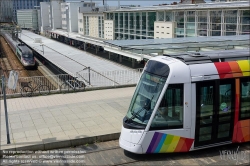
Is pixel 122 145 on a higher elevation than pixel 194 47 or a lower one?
lower

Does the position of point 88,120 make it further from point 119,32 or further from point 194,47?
point 119,32

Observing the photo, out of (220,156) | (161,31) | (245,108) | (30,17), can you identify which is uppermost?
(30,17)

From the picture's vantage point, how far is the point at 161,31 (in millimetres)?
42438

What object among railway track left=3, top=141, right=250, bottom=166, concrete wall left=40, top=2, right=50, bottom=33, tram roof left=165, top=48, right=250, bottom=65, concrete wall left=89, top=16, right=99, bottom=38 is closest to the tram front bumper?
railway track left=3, top=141, right=250, bottom=166

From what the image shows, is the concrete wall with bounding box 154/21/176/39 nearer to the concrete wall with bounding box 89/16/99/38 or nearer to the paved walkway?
the paved walkway

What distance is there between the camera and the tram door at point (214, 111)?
7711 mm

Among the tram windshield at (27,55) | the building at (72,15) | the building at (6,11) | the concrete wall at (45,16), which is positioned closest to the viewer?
the tram windshield at (27,55)

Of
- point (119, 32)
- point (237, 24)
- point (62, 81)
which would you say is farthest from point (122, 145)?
point (119, 32)

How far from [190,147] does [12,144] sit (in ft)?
15.6

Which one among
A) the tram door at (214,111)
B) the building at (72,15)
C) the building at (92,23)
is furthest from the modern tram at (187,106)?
the building at (72,15)

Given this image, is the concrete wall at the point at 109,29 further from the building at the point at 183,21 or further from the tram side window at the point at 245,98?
the tram side window at the point at 245,98

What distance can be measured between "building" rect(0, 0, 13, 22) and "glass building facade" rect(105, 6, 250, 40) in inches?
5531

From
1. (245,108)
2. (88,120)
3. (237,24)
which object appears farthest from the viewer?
(237,24)

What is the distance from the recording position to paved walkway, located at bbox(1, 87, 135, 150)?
8.96 m
